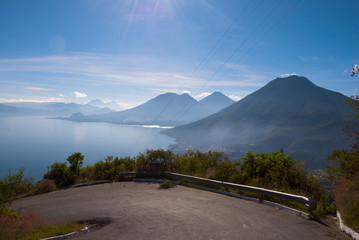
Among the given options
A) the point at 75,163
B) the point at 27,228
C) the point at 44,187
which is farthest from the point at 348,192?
the point at 75,163

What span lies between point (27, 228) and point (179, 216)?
441cm

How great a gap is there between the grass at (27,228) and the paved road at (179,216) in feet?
2.41

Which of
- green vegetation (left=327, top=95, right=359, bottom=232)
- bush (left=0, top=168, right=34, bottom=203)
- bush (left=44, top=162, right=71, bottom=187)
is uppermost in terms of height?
green vegetation (left=327, top=95, right=359, bottom=232)

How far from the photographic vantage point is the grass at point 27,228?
533cm

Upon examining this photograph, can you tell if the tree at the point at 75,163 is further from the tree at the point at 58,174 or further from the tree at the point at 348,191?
the tree at the point at 348,191

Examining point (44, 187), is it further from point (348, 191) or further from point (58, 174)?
point (348, 191)

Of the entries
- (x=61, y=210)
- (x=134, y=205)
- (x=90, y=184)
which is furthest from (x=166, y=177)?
(x=61, y=210)

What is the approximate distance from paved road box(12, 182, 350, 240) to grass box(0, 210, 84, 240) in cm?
74

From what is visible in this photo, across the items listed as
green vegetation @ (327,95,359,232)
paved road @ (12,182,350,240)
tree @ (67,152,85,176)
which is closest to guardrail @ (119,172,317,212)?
paved road @ (12,182,350,240)

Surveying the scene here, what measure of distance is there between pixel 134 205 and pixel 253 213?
4.75 meters

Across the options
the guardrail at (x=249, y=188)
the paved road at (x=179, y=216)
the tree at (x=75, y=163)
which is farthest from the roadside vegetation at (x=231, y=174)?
the paved road at (x=179, y=216)

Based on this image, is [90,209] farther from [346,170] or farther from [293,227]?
[346,170]

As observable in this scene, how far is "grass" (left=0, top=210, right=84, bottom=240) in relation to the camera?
17.5 feet

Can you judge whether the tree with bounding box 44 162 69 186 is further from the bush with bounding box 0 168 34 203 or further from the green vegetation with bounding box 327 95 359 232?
the green vegetation with bounding box 327 95 359 232
